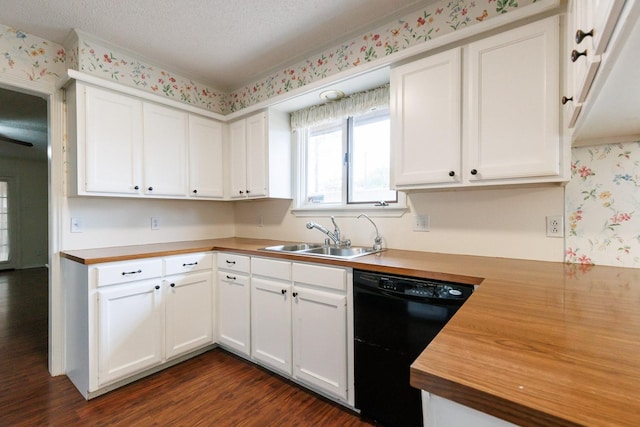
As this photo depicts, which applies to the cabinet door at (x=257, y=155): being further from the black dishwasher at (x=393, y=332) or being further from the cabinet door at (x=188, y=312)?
the black dishwasher at (x=393, y=332)

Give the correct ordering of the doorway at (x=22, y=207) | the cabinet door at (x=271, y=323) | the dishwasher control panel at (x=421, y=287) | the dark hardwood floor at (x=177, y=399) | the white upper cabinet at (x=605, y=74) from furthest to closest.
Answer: the doorway at (x=22, y=207) → the cabinet door at (x=271, y=323) → the dark hardwood floor at (x=177, y=399) → the dishwasher control panel at (x=421, y=287) → the white upper cabinet at (x=605, y=74)

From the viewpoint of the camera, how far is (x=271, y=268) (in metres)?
2.05

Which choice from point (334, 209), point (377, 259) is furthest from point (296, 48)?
point (377, 259)

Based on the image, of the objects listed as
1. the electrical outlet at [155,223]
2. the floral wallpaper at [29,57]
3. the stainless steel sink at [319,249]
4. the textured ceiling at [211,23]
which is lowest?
the stainless steel sink at [319,249]

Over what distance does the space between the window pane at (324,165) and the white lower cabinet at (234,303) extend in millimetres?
880

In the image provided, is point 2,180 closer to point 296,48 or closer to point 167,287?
point 167,287

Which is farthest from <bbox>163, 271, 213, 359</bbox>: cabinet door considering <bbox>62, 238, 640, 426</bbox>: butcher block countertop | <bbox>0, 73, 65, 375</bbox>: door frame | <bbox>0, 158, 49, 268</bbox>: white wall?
<bbox>0, 158, 49, 268</bbox>: white wall

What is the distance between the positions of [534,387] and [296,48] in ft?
8.41

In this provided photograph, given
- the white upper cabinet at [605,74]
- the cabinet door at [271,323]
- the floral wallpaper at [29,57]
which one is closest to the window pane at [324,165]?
the cabinet door at [271,323]

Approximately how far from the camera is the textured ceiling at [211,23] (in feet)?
6.13

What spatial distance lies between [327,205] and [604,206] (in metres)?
1.74

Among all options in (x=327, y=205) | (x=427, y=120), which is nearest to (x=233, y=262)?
(x=327, y=205)

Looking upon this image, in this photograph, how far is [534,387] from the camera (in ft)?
1.49

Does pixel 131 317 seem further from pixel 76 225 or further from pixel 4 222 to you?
pixel 4 222
